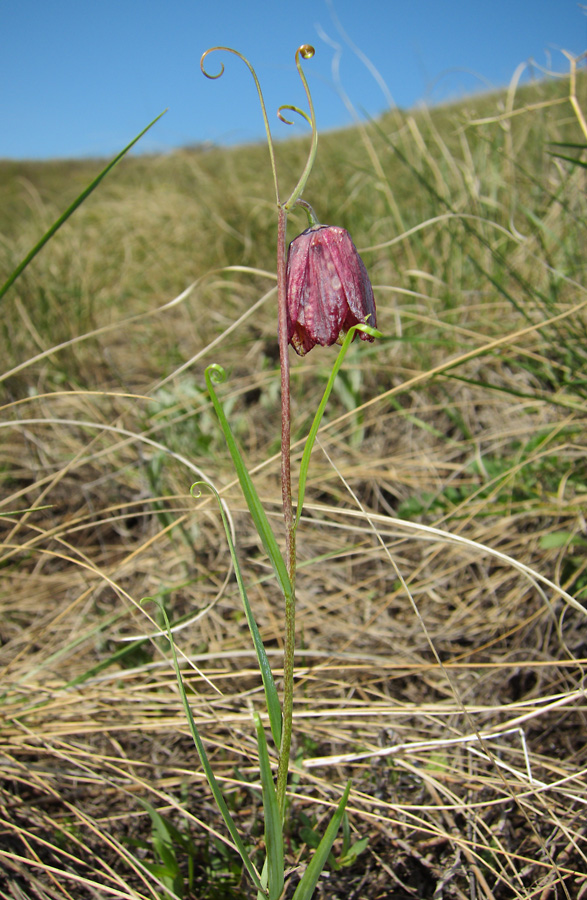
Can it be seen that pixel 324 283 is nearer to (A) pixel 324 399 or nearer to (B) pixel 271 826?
(A) pixel 324 399

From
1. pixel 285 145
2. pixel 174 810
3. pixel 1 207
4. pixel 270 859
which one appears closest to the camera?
pixel 270 859

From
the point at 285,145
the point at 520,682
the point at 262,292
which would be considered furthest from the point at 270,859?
the point at 285,145

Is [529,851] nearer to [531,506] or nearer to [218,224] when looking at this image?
[531,506]

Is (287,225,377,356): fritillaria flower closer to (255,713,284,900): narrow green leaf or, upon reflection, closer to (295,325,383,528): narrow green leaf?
(295,325,383,528): narrow green leaf

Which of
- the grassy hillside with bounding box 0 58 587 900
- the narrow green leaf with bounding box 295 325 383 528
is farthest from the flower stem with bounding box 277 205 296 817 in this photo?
the grassy hillside with bounding box 0 58 587 900

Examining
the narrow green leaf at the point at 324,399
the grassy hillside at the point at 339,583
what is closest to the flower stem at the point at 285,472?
the narrow green leaf at the point at 324,399

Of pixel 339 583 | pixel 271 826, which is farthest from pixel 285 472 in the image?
pixel 339 583
